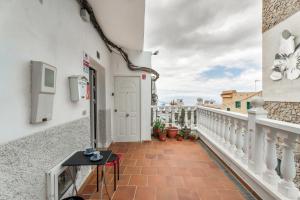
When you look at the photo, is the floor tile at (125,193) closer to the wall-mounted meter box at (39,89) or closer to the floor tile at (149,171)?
the floor tile at (149,171)

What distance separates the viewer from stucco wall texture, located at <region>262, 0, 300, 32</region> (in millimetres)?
4494

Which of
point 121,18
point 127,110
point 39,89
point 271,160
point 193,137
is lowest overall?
point 193,137

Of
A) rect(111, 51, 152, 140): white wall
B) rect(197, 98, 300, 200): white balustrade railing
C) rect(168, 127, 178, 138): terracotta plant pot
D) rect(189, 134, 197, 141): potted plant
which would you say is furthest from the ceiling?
rect(189, 134, 197, 141): potted plant

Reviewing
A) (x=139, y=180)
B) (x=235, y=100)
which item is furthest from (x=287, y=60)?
(x=235, y=100)

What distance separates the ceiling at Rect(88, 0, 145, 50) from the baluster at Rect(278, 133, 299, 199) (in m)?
2.53

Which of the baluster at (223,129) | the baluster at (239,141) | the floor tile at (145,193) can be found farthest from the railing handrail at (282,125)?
the floor tile at (145,193)

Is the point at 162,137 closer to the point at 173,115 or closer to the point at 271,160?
the point at 173,115

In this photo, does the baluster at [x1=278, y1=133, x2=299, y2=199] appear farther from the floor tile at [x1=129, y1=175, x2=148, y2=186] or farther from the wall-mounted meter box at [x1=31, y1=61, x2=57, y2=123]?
the wall-mounted meter box at [x1=31, y1=61, x2=57, y2=123]

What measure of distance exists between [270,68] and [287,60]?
0.93 meters

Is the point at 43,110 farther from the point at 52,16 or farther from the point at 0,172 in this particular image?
the point at 52,16

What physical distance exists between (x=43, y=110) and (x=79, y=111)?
1037mm

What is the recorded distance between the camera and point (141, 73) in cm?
502

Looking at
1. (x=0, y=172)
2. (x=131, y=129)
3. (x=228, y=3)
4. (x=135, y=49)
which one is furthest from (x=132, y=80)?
(x=0, y=172)

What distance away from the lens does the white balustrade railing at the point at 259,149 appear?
1.67m
